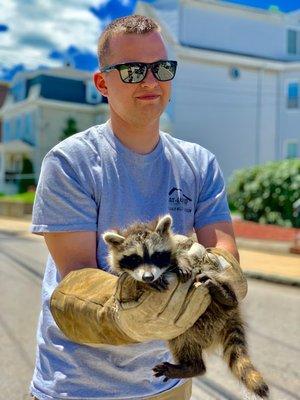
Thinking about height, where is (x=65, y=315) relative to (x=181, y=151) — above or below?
below

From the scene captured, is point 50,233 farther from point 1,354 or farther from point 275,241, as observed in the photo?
point 275,241

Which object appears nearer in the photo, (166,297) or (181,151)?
(166,297)

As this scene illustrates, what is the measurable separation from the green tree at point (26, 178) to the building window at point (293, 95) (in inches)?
724

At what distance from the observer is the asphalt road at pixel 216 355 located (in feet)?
20.3

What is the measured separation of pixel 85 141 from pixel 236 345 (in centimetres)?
102

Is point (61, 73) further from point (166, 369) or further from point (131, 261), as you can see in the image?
point (131, 261)

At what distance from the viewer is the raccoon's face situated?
2023 mm

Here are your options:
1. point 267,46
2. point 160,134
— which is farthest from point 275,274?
point 267,46

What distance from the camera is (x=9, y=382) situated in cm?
642

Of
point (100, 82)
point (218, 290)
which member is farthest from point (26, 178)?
point (218, 290)

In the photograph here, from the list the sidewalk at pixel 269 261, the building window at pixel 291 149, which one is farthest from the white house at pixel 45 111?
the sidewalk at pixel 269 261

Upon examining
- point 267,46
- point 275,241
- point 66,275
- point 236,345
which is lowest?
point 275,241

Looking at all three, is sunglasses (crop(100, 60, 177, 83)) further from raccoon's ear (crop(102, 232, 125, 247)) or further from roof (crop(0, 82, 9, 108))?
roof (crop(0, 82, 9, 108))

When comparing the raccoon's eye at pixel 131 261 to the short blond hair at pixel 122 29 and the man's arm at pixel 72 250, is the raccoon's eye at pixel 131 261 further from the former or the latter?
the short blond hair at pixel 122 29
